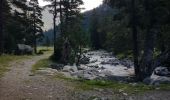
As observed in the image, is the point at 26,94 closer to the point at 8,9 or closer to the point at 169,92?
the point at 169,92

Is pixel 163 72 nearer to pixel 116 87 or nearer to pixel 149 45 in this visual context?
pixel 116 87

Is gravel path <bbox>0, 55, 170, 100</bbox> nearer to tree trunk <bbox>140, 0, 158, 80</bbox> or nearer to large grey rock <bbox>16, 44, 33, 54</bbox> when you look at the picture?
tree trunk <bbox>140, 0, 158, 80</bbox>

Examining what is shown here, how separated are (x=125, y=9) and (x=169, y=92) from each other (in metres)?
19.4

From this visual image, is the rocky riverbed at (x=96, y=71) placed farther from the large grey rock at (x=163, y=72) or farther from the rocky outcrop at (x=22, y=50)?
the rocky outcrop at (x=22, y=50)

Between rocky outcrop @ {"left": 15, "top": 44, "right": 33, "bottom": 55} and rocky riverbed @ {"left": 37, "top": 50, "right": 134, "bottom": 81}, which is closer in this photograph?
rocky riverbed @ {"left": 37, "top": 50, "right": 134, "bottom": 81}

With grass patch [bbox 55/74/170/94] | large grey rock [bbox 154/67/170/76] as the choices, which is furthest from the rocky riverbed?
grass patch [bbox 55/74/170/94]

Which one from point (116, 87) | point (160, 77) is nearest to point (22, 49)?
point (160, 77)

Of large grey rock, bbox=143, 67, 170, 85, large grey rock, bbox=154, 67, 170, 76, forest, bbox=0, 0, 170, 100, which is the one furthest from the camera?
large grey rock, bbox=154, 67, 170, 76

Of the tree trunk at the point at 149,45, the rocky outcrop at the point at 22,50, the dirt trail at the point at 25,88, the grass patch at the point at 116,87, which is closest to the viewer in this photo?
the dirt trail at the point at 25,88

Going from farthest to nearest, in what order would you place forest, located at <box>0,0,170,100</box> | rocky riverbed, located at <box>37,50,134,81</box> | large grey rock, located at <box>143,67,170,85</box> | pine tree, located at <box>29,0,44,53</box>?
pine tree, located at <box>29,0,44,53</box>
rocky riverbed, located at <box>37,50,134,81</box>
large grey rock, located at <box>143,67,170,85</box>
forest, located at <box>0,0,170,100</box>

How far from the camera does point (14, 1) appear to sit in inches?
1748

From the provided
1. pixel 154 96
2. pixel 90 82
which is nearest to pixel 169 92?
pixel 154 96

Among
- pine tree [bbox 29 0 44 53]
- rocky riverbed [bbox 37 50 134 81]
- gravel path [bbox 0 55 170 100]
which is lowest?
rocky riverbed [bbox 37 50 134 81]

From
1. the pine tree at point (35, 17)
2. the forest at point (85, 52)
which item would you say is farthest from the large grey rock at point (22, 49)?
the pine tree at point (35, 17)
